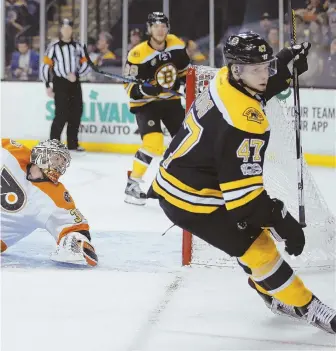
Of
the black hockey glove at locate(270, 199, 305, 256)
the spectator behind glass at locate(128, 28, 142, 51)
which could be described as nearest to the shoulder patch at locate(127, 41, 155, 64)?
the black hockey glove at locate(270, 199, 305, 256)

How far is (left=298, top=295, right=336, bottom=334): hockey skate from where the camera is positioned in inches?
107

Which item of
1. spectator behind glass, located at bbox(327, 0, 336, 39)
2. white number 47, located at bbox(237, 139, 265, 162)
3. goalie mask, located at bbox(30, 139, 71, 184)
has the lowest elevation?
goalie mask, located at bbox(30, 139, 71, 184)

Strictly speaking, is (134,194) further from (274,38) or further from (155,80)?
(274,38)

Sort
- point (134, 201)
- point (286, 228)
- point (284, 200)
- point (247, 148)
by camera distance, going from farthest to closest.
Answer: point (134, 201), point (284, 200), point (286, 228), point (247, 148)

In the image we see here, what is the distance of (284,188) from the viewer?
12.5ft

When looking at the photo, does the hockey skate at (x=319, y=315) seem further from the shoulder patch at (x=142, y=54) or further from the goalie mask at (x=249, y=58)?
the shoulder patch at (x=142, y=54)

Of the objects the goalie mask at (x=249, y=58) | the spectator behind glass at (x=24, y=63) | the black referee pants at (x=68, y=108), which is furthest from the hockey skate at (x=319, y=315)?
the spectator behind glass at (x=24, y=63)

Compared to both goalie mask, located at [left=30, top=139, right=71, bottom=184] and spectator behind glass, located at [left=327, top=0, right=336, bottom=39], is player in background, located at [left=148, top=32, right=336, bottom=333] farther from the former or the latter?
spectator behind glass, located at [left=327, top=0, right=336, bottom=39]

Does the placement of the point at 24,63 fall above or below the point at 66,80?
above

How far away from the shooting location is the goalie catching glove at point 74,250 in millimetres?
3566

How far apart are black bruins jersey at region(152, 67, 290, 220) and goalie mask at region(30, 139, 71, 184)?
2.88ft

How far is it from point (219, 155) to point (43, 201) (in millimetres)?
1252

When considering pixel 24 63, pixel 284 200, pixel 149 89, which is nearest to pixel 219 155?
pixel 284 200

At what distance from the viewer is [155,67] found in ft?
17.1
